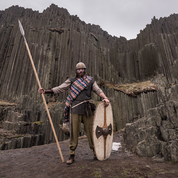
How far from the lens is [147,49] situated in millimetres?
16656

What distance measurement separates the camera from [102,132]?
8.91 ft

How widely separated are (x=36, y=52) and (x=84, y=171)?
1804 cm

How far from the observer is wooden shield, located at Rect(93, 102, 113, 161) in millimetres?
2613

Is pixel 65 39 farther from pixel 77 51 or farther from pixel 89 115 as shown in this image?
pixel 89 115

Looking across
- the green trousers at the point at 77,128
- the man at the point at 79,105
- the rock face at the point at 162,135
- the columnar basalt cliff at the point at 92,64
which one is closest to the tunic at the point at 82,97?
the man at the point at 79,105

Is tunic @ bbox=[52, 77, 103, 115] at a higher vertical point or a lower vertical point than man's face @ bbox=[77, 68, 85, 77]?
lower

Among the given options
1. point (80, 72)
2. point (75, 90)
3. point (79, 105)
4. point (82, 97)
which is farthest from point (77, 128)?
point (80, 72)

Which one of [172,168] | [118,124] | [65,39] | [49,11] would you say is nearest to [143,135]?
[172,168]

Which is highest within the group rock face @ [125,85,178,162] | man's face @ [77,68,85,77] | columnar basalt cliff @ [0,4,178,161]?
columnar basalt cliff @ [0,4,178,161]

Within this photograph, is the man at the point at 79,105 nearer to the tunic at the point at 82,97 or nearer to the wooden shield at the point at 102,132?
the tunic at the point at 82,97

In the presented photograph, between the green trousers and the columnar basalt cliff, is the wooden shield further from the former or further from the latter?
the columnar basalt cliff

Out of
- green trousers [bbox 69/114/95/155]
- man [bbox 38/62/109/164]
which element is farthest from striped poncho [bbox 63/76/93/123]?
green trousers [bbox 69/114/95/155]

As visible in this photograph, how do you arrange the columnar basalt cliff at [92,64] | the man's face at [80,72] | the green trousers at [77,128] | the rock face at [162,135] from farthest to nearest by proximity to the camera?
the columnar basalt cliff at [92,64] → the man's face at [80,72] → the green trousers at [77,128] → the rock face at [162,135]

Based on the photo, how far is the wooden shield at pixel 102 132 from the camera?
2.61m
